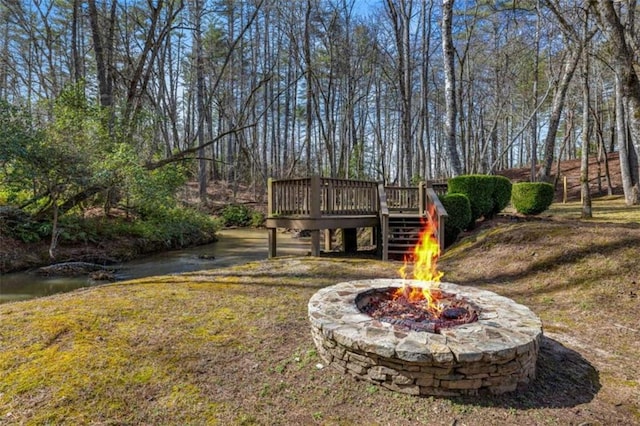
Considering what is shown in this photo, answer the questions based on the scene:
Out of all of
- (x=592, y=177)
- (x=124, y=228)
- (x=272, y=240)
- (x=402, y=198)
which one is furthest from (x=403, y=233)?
(x=592, y=177)

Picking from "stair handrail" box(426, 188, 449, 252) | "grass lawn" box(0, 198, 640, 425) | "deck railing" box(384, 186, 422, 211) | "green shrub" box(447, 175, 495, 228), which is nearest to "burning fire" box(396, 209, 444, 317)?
"stair handrail" box(426, 188, 449, 252)

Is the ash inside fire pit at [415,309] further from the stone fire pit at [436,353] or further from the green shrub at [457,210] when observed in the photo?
the green shrub at [457,210]

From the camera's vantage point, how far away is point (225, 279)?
5.96 meters

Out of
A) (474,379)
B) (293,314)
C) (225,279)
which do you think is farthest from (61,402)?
(225,279)

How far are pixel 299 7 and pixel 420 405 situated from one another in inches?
818

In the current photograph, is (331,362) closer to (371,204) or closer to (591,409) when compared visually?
(591,409)

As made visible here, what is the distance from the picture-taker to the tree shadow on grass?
2.50 m

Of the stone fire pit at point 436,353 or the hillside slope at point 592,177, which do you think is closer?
the stone fire pit at point 436,353

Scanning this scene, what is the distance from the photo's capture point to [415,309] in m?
3.40

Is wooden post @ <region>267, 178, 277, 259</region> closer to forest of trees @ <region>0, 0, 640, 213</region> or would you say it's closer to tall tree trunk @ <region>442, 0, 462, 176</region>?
forest of trees @ <region>0, 0, 640, 213</region>

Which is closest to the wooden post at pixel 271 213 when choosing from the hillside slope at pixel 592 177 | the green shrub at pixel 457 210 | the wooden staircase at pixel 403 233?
the wooden staircase at pixel 403 233

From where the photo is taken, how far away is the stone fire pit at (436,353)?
2.48 meters

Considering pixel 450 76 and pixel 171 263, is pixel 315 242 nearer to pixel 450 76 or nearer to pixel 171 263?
pixel 171 263

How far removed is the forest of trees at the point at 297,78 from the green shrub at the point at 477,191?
32.9 inches
